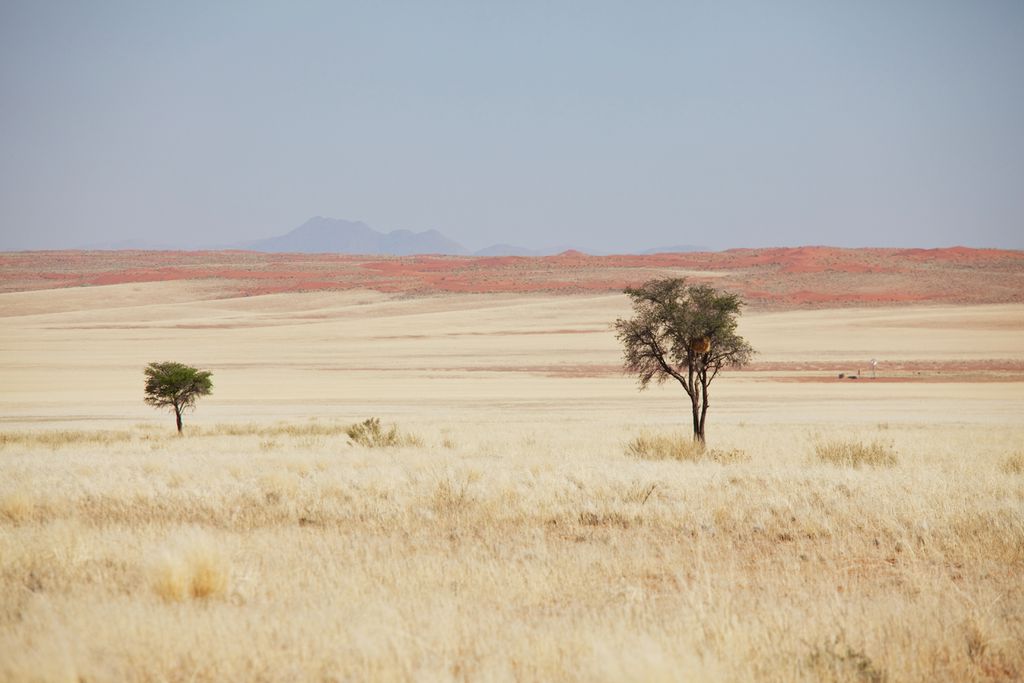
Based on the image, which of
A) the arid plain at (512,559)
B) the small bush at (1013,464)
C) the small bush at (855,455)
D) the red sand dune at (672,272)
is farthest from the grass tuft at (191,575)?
the red sand dune at (672,272)

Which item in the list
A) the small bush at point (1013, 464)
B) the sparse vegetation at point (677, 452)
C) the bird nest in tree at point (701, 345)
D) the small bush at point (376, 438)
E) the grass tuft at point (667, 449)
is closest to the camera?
the small bush at point (1013, 464)

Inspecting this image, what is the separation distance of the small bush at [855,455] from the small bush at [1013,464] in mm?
2043

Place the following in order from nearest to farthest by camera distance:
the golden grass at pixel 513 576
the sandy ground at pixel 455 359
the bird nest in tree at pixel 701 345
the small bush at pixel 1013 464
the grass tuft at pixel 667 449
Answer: the golden grass at pixel 513 576, the small bush at pixel 1013 464, the grass tuft at pixel 667 449, the bird nest in tree at pixel 701 345, the sandy ground at pixel 455 359

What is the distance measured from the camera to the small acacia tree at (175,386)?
1393 inches

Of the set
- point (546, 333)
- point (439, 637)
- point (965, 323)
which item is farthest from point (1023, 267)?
point (439, 637)

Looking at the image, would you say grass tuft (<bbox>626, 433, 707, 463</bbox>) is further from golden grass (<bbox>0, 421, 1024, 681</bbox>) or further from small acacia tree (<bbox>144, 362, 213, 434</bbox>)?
small acacia tree (<bbox>144, 362, 213, 434</bbox>)

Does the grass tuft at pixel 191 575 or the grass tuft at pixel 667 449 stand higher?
the grass tuft at pixel 191 575

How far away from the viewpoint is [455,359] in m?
77.0

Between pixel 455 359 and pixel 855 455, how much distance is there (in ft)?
196

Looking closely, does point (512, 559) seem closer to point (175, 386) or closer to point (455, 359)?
point (175, 386)

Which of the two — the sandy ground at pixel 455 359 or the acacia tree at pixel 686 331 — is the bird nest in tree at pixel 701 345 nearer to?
the acacia tree at pixel 686 331

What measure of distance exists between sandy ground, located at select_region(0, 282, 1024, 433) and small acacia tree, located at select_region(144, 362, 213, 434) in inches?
143

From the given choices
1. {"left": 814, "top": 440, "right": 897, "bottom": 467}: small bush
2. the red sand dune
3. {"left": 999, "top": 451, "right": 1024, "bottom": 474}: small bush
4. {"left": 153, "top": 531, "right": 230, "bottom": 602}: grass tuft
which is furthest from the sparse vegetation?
the red sand dune

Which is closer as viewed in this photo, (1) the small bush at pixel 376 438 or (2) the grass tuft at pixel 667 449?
(2) the grass tuft at pixel 667 449
